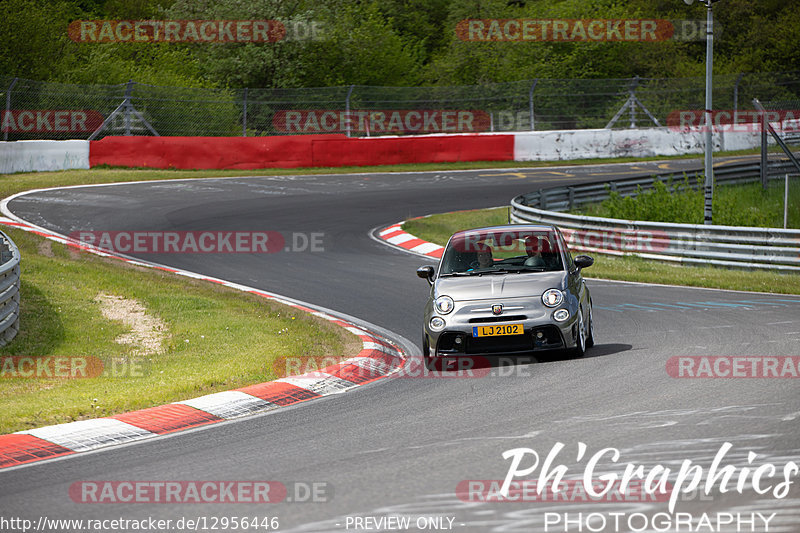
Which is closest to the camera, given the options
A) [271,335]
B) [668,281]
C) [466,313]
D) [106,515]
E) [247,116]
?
[106,515]

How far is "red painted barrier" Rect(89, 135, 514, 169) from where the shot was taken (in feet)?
101

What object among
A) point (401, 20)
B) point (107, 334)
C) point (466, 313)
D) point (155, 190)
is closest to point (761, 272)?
point (466, 313)

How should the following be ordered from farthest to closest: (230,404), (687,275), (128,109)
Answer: (128,109), (687,275), (230,404)

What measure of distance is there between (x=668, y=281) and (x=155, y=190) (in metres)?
15.1

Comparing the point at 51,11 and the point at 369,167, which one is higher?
the point at 51,11

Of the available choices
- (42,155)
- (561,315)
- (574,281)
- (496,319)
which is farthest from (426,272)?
(42,155)

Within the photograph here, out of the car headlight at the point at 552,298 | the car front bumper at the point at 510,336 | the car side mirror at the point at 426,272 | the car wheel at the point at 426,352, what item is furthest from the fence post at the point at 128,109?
the car headlight at the point at 552,298

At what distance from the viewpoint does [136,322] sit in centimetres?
1302

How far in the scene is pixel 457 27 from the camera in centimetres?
5422

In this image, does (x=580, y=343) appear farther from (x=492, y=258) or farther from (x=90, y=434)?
(x=90, y=434)

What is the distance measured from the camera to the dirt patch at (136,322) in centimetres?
1180

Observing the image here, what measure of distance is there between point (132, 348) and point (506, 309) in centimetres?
447

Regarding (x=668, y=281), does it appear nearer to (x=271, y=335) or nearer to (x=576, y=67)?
(x=271, y=335)

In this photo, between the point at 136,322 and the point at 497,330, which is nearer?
the point at 497,330
